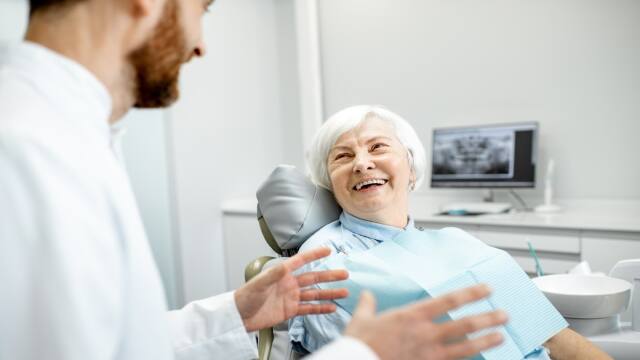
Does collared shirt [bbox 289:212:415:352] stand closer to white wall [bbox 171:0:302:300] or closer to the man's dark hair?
the man's dark hair

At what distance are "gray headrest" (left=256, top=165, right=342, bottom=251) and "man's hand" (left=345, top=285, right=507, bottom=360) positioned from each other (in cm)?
94

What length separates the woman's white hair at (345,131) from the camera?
5.53ft

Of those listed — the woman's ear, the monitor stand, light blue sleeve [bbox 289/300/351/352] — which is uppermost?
the woman's ear

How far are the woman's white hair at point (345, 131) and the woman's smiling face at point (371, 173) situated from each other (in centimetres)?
2

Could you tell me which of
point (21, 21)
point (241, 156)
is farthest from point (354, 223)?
point (241, 156)

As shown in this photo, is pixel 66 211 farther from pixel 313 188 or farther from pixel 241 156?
pixel 241 156

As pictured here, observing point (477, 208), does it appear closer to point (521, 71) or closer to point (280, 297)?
point (521, 71)

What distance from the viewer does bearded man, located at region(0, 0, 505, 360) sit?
667 millimetres

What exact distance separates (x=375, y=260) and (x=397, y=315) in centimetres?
78

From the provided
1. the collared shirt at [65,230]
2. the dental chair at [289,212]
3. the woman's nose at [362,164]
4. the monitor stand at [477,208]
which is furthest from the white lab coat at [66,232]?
the monitor stand at [477,208]

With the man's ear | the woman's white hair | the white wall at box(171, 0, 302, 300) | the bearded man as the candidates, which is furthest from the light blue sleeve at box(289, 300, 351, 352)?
the white wall at box(171, 0, 302, 300)

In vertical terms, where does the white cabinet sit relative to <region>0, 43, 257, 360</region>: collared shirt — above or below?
below

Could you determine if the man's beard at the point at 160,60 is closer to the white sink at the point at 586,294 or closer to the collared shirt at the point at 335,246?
the collared shirt at the point at 335,246

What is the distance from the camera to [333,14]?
3975mm
